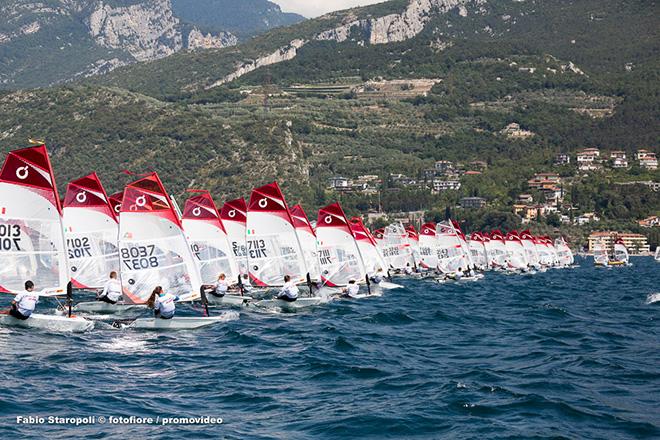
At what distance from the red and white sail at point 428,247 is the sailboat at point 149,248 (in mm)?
52812

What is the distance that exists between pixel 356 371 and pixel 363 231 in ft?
129

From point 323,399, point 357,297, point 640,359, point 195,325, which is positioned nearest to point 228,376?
point 323,399

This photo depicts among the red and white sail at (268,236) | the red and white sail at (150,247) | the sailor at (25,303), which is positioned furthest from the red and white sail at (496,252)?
the sailor at (25,303)

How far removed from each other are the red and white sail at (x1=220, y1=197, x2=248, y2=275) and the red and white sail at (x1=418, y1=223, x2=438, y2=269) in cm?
3151

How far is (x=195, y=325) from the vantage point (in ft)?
121

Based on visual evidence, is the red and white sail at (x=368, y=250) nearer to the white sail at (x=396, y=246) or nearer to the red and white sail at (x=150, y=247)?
the white sail at (x=396, y=246)

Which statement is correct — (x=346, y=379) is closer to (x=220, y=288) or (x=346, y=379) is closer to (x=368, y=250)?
(x=220, y=288)

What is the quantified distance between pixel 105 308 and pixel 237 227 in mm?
17372

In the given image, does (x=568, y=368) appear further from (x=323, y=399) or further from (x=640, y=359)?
(x=323, y=399)

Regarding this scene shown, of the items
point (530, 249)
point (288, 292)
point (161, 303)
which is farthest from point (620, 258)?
point (161, 303)

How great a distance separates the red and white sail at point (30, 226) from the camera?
3494 cm

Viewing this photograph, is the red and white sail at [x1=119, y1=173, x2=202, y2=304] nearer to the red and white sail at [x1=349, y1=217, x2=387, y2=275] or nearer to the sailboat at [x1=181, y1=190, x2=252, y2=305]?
the sailboat at [x1=181, y1=190, x2=252, y2=305]

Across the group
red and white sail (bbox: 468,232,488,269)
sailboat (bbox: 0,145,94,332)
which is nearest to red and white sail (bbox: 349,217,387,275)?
sailboat (bbox: 0,145,94,332)

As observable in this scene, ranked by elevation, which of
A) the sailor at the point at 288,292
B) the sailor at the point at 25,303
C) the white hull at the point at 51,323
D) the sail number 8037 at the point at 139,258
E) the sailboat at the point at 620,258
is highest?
the sail number 8037 at the point at 139,258
